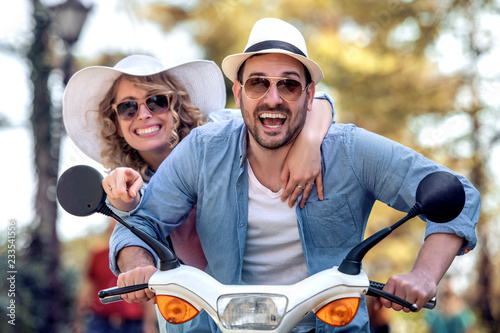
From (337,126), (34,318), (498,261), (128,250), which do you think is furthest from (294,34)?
(498,261)

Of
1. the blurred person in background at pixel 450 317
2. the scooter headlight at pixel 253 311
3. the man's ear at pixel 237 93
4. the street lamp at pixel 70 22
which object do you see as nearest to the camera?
the scooter headlight at pixel 253 311

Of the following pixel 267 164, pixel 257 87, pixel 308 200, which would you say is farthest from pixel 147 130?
pixel 308 200

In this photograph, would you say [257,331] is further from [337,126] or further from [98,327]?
[98,327]

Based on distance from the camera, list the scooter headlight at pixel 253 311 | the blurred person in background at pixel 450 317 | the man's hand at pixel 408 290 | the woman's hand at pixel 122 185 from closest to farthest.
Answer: the scooter headlight at pixel 253 311 < the man's hand at pixel 408 290 < the woman's hand at pixel 122 185 < the blurred person in background at pixel 450 317

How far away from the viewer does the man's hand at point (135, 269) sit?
226 cm

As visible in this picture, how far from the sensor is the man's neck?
2.84 m

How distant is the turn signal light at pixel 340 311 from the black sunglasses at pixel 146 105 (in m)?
1.95

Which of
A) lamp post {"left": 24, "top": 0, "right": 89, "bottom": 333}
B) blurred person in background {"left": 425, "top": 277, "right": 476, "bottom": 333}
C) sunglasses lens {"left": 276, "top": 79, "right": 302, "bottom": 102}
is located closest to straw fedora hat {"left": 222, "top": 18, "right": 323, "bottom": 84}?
sunglasses lens {"left": 276, "top": 79, "right": 302, "bottom": 102}

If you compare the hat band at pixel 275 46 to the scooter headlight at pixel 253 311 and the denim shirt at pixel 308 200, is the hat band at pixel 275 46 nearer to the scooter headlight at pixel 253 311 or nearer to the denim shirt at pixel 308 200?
the denim shirt at pixel 308 200

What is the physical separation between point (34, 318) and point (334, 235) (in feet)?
24.0

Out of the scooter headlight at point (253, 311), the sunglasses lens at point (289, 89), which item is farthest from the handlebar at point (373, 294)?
the sunglasses lens at point (289, 89)

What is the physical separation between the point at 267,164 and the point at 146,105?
1.08 metres

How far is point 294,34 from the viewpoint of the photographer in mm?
2807

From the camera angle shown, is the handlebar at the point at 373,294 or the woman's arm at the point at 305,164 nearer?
the handlebar at the point at 373,294
